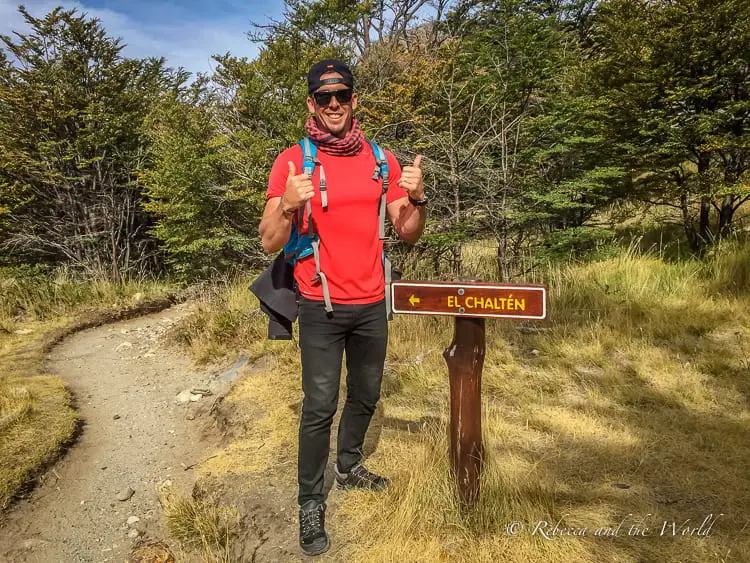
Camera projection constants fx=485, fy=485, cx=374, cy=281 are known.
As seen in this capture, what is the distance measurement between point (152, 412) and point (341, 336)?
10.8ft

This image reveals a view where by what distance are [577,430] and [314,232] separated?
7.30 ft

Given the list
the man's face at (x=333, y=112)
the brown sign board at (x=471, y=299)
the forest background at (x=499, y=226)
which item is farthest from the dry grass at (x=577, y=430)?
the man's face at (x=333, y=112)

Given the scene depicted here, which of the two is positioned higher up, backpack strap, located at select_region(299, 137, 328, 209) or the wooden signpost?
backpack strap, located at select_region(299, 137, 328, 209)

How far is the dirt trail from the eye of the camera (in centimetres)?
286

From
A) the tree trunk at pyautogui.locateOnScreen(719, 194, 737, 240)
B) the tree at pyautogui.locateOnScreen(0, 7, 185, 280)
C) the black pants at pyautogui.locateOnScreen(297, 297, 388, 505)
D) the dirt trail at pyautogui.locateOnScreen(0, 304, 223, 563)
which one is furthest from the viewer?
the tree at pyautogui.locateOnScreen(0, 7, 185, 280)

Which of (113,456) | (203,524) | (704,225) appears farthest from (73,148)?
(704,225)

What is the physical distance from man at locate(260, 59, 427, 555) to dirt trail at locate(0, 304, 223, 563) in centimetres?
133

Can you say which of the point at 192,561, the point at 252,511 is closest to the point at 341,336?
the point at 252,511

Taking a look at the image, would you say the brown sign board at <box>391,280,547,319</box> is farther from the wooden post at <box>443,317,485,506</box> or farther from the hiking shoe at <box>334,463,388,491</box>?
the hiking shoe at <box>334,463,388,491</box>

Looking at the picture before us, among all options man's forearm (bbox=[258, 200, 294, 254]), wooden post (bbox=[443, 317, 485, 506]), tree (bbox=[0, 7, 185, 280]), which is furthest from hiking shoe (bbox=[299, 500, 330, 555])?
tree (bbox=[0, 7, 185, 280])

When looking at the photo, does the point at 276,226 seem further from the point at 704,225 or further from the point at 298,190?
the point at 704,225

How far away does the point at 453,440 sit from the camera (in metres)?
2.30

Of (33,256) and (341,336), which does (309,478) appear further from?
(33,256)

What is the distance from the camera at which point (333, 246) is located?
2145mm
